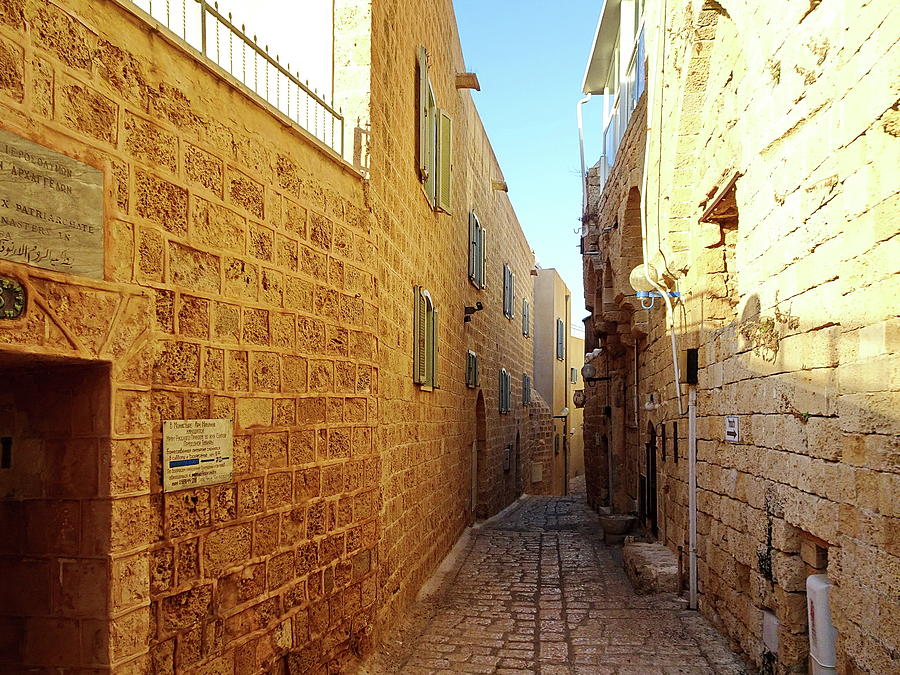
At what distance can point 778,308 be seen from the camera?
4.23 metres

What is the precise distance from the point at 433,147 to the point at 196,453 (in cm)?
547

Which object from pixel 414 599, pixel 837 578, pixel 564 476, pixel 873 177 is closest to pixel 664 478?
pixel 414 599

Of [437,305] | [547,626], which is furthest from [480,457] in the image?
[547,626]

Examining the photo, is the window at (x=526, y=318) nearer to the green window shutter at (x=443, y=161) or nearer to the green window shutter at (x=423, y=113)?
the green window shutter at (x=443, y=161)

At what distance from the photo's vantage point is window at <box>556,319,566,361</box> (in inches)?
1123

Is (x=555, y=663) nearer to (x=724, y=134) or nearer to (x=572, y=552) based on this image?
(x=724, y=134)

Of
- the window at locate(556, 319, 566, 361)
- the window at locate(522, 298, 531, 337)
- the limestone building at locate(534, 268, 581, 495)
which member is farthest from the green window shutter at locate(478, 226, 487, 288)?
the window at locate(556, 319, 566, 361)

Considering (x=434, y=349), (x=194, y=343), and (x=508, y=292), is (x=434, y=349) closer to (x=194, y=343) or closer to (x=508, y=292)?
(x=194, y=343)

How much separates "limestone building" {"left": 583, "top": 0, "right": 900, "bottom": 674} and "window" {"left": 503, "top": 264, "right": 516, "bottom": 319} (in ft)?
25.5

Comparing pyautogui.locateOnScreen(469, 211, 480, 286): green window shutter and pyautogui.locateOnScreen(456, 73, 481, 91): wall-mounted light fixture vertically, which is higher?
pyautogui.locateOnScreen(456, 73, 481, 91): wall-mounted light fixture

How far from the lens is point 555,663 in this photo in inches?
205

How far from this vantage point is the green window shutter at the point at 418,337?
22.9ft

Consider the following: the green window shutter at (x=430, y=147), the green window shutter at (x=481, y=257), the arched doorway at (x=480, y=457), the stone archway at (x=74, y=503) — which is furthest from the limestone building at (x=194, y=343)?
the arched doorway at (x=480, y=457)

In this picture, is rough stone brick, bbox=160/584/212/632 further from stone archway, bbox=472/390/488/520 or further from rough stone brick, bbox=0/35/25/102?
stone archway, bbox=472/390/488/520
